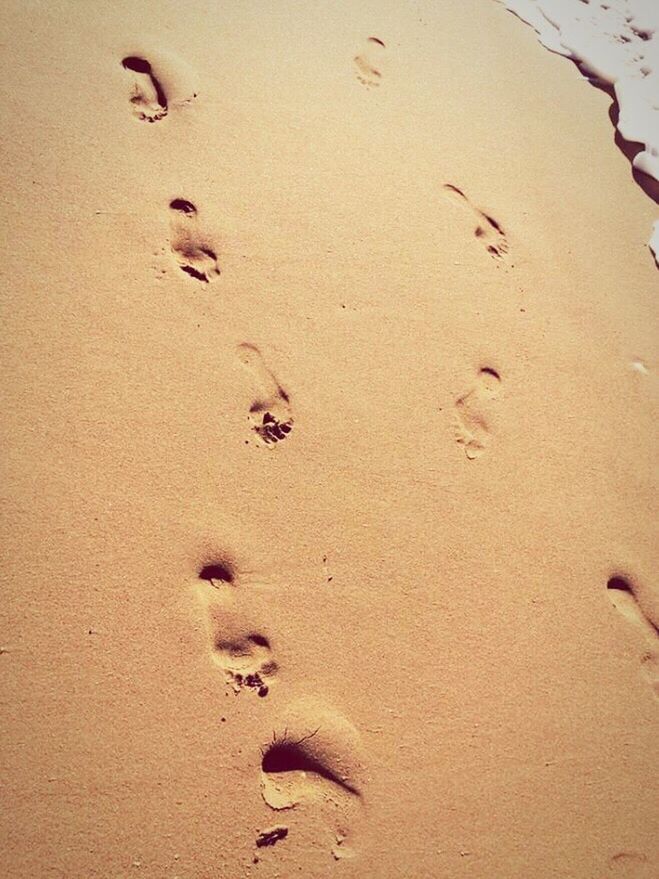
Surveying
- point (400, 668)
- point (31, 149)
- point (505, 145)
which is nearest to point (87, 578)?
point (400, 668)

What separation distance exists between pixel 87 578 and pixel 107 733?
17.7 inches

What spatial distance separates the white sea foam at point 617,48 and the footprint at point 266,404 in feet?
8.93

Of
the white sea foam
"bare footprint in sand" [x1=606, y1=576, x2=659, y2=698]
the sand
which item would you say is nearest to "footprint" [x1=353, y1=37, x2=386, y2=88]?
the sand

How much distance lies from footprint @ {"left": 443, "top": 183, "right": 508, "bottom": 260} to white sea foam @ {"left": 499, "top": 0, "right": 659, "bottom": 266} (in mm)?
1298

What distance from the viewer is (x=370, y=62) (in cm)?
280

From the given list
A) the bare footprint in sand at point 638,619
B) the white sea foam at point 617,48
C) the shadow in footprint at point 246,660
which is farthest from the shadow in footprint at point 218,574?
the white sea foam at point 617,48

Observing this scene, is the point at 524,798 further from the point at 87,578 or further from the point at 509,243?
the point at 509,243

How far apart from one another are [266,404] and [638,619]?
1648 millimetres

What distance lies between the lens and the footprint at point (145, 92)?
A: 227 cm

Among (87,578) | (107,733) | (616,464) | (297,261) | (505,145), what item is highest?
(505,145)

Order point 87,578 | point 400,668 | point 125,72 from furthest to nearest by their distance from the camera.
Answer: point 125,72
point 400,668
point 87,578

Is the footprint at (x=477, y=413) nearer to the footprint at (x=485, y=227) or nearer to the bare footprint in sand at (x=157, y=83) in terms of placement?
the footprint at (x=485, y=227)

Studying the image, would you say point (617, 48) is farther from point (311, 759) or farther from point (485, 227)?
point (311, 759)

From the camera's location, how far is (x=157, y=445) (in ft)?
5.88
